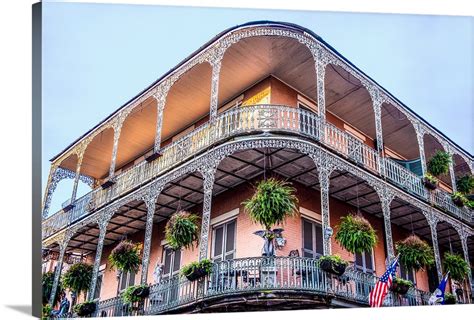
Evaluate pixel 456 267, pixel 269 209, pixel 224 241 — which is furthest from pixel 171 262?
pixel 456 267

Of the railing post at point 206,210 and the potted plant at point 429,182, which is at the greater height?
the potted plant at point 429,182

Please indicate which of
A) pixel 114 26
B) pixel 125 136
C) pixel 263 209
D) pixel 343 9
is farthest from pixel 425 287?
pixel 114 26

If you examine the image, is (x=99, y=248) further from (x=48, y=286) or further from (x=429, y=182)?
(x=429, y=182)

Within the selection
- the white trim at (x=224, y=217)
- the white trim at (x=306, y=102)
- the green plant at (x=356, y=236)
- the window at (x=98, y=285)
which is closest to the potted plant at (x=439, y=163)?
the white trim at (x=306, y=102)

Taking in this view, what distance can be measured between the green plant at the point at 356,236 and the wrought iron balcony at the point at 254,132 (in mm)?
1585

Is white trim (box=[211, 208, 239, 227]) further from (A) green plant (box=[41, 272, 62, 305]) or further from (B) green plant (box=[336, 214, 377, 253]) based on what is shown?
(A) green plant (box=[41, 272, 62, 305])

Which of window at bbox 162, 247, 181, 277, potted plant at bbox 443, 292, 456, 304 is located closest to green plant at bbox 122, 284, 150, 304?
window at bbox 162, 247, 181, 277

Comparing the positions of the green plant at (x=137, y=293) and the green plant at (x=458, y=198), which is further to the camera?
the green plant at (x=458, y=198)

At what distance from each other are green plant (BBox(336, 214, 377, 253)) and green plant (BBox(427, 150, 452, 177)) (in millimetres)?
5550

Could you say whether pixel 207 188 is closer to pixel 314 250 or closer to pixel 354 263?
pixel 314 250

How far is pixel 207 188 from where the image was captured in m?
11.5

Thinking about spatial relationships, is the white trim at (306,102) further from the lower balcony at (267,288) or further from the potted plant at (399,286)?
the potted plant at (399,286)

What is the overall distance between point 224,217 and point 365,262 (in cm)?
412

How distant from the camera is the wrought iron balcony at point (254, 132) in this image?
11812 mm
